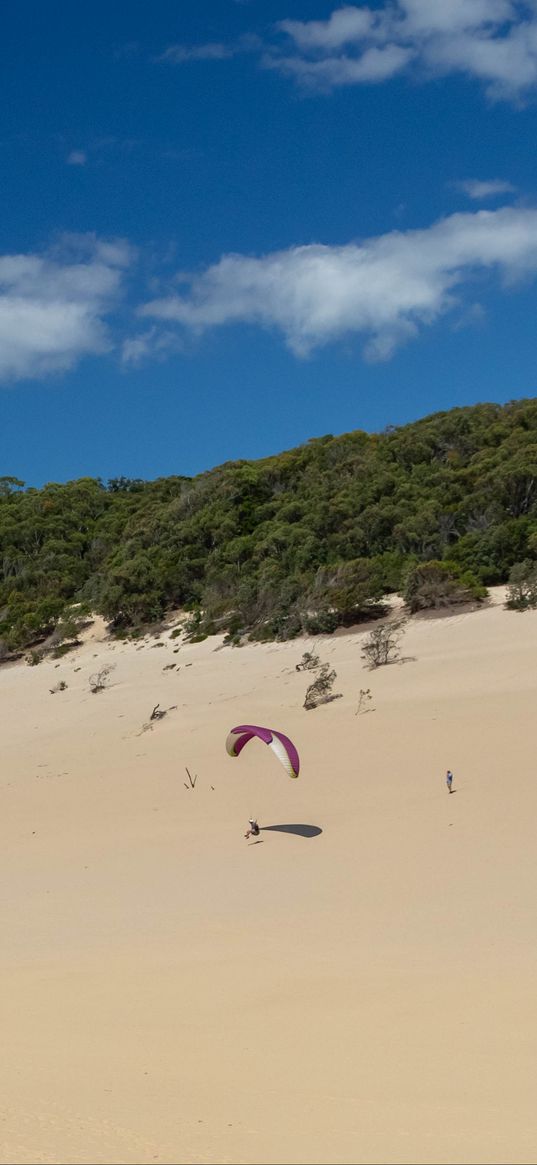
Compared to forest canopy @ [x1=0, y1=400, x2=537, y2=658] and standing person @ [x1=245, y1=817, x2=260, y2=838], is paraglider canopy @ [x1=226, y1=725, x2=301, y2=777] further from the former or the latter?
forest canopy @ [x1=0, y1=400, x2=537, y2=658]

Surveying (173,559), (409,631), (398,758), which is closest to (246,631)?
(409,631)

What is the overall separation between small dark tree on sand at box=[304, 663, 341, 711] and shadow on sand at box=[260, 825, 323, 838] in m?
6.52

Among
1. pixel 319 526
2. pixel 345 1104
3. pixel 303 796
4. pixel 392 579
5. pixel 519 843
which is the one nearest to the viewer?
pixel 345 1104

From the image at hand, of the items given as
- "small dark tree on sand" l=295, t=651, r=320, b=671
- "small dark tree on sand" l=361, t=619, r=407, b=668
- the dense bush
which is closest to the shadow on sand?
"small dark tree on sand" l=361, t=619, r=407, b=668

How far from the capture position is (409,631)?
24.9 metres

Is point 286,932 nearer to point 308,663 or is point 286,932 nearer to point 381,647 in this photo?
point 381,647

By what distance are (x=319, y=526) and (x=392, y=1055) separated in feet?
96.2

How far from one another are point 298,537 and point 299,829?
21.7 metres

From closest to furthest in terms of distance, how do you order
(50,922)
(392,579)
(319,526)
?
(50,922)
(392,579)
(319,526)

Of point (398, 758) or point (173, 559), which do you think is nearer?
point (398, 758)

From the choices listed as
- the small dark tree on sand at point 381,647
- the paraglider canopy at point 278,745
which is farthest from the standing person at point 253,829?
the small dark tree on sand at point 381,647

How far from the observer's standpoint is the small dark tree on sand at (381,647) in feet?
74.7

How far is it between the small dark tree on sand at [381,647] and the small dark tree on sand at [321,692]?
1698 millimetres

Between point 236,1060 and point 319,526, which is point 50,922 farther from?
point 319,526
